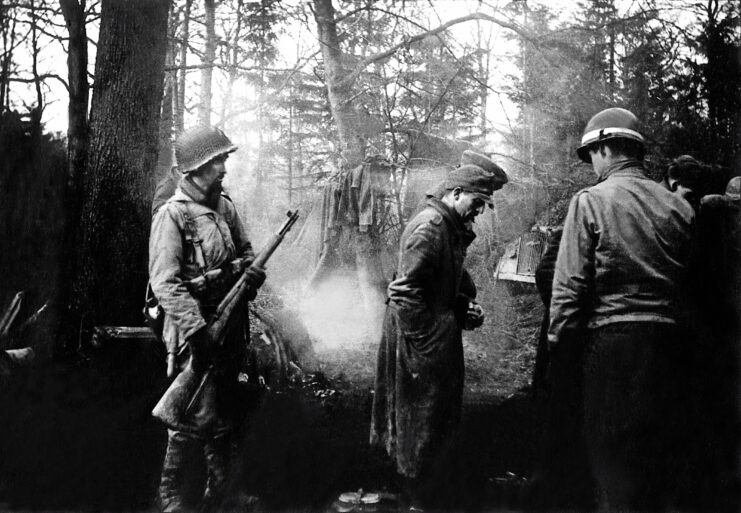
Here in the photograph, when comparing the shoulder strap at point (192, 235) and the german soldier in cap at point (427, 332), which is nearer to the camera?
the shoulder strap at point (192, 235)

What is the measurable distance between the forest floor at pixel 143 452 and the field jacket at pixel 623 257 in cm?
145

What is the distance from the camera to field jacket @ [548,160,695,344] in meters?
2.87

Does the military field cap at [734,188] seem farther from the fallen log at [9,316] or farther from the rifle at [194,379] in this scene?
the fallen log at [9,316]

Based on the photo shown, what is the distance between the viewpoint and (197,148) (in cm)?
338

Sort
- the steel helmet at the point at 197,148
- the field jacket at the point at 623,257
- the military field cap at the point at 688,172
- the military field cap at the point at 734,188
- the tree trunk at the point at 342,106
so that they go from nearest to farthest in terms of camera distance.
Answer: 1. the field jacket at the point at 623,257
2. the steel helmet at the point at 197,148
3. the military field cap at the point at 734,188
4. the military field cap at the point at 688,172
5. the tree trunk at the point at 342,106

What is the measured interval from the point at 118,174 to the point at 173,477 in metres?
2.48

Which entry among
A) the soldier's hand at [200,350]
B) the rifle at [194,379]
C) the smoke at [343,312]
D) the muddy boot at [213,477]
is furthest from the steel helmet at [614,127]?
the smoke at [343,312]

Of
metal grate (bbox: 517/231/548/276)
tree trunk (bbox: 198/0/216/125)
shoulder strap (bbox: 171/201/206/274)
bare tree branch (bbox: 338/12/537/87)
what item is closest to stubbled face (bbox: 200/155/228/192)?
shoulder strap (bbox: 171/201/206/274)

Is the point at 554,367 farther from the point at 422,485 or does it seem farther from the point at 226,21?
the point at 226,21

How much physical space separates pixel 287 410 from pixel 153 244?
2.48 metres

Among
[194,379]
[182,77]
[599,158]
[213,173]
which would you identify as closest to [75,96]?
[213,173]

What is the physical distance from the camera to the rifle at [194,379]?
3.20 m

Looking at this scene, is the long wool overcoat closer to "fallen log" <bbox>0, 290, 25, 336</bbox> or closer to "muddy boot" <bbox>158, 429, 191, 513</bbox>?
"muddy boot" <bbox>158, 429, 191, 513</bbox>

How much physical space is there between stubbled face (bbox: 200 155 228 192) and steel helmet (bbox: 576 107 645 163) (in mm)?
2388
